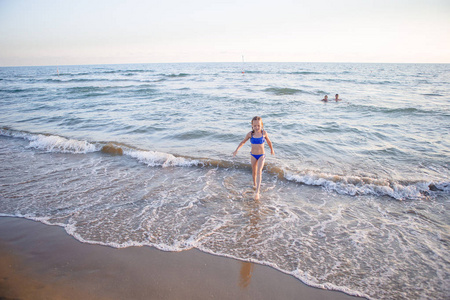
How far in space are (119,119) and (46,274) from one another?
11216 mm

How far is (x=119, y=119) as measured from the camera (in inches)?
525

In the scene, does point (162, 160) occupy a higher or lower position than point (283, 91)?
lower

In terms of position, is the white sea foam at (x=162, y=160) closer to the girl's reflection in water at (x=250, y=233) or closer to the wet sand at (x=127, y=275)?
the girl's reflection in water at (x=250, y=233)

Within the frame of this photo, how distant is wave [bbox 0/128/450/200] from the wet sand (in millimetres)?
3425

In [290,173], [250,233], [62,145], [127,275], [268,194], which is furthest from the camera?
[62,145]

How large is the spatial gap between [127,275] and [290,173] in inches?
186

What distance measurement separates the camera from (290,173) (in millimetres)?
6660

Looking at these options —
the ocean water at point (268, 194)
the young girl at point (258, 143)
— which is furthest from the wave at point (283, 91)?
the young girl at point (258, 143)

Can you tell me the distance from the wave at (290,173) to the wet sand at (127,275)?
3425 millimetres

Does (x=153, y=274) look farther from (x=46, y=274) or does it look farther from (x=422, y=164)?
(x=422, y=164)

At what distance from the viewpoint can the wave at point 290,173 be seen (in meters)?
5.78

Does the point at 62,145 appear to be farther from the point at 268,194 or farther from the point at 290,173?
the point at 290,173

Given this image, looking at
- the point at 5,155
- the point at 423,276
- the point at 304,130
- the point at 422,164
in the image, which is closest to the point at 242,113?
the point at 304,130

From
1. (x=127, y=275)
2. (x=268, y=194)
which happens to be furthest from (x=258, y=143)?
(x=127, y=275)
